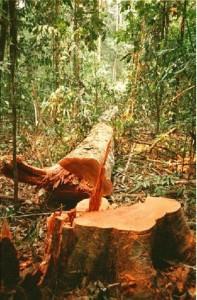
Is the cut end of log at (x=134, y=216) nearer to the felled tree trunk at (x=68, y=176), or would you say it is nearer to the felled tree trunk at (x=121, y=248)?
the felled tree trunk at (x=121, y=248)

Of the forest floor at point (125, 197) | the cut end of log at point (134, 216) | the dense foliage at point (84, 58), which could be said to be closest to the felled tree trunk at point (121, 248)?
the cut end of log at point (134, 216)

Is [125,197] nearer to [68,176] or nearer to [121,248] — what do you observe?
[68,176]

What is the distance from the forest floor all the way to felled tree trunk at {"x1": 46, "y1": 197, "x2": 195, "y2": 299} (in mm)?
116

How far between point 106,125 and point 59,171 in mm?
3129

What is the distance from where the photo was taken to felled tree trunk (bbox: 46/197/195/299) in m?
2.87

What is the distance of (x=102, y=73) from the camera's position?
486 inches

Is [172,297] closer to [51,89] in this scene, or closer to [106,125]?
[106,125]

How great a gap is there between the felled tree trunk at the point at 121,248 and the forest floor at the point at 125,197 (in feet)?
0.38

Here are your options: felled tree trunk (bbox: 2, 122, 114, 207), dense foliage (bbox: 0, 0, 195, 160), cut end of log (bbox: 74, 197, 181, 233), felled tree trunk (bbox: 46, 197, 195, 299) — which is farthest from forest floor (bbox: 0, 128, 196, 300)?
dense foliage (bbox: 0, 0, 195, 160)

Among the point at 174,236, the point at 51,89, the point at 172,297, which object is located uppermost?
the point at 51,89

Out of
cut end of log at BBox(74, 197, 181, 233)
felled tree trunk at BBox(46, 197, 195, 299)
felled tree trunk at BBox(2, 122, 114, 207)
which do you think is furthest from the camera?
felled tree trunk at BBox(2, 122, 114, 207)

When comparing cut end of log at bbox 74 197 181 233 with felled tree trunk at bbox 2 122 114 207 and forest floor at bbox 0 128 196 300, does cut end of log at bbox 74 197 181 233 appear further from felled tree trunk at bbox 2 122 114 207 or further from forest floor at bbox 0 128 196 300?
felled tree trunk at bbox 2 122 114 207

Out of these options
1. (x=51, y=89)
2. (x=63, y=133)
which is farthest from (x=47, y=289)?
(x=51, y=89)

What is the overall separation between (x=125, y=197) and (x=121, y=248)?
2.30m
